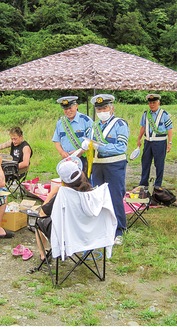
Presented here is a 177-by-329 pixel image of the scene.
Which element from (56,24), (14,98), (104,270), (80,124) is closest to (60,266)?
(104,270)

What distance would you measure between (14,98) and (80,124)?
68.8 feet

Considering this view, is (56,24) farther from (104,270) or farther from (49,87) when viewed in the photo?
(104,270)

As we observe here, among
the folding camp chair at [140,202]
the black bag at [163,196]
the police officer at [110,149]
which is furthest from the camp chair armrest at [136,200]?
the black bag at [163,196]

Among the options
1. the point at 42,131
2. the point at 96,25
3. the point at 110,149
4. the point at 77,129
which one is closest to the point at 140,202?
the point at 110,149

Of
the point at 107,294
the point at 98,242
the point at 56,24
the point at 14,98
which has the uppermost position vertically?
the point at 98,242

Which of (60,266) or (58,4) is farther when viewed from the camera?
(58,4)

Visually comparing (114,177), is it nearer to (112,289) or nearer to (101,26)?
(112,289)

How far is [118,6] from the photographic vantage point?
38.0m

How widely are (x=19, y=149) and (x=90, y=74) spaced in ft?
6.51

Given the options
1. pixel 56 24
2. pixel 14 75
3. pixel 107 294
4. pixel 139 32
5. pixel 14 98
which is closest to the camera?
pixel 107 294

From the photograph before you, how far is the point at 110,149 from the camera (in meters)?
5.61

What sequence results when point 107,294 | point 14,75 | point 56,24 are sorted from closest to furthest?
point 107,294, point 14,75, point 56,24

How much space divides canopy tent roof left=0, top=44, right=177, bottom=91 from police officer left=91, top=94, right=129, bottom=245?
0.50 m

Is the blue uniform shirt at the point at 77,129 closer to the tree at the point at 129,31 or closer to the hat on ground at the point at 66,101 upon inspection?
the hat on ground at the point at 66,101
